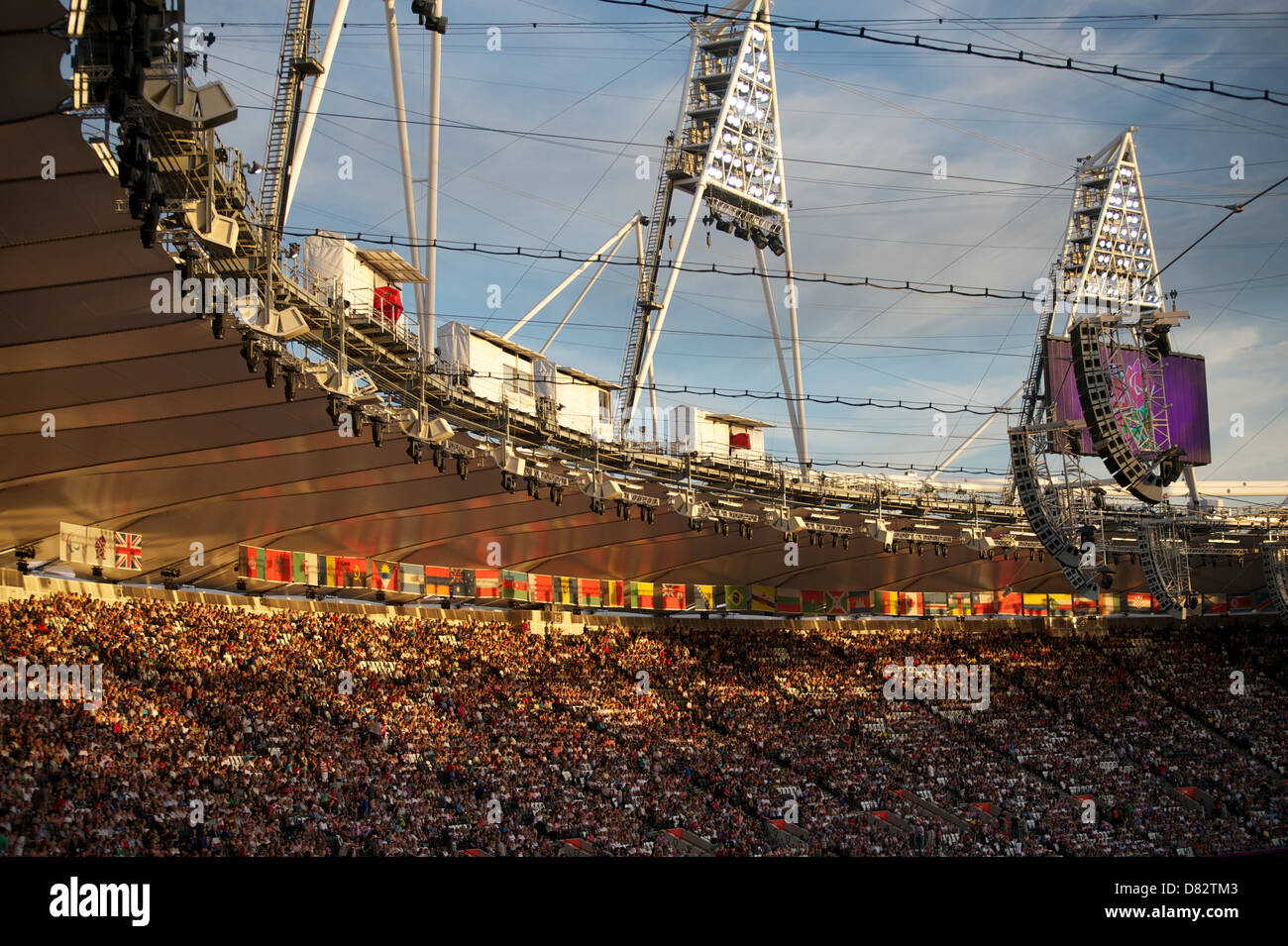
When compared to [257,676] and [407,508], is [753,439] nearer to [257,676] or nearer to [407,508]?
[407,508]

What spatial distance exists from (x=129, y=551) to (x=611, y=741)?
14.5 m

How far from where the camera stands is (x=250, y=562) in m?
33.2

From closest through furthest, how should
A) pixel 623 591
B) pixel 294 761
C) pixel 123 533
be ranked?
pixel 294 761
pixel 123 533
pixel 623 591

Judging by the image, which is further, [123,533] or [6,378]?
[123,533]

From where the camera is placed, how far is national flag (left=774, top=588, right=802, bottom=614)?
163 ft

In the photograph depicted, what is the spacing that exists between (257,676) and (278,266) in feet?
44.6

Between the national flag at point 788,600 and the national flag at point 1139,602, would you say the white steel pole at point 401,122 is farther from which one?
the national flag at point 1139,602

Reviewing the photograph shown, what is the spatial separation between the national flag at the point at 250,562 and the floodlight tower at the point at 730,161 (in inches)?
519

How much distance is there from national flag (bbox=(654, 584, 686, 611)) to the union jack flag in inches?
801

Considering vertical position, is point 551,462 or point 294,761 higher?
point 551,462

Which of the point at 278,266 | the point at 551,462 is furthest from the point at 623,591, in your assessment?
the point at 278,266

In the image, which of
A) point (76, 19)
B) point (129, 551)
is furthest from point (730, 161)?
point (76, 19)

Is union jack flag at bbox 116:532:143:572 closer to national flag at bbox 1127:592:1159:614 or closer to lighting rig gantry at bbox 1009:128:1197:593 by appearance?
lighting rig gantry at bbox 1009:128:1197:593

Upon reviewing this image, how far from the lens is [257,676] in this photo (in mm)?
30828
